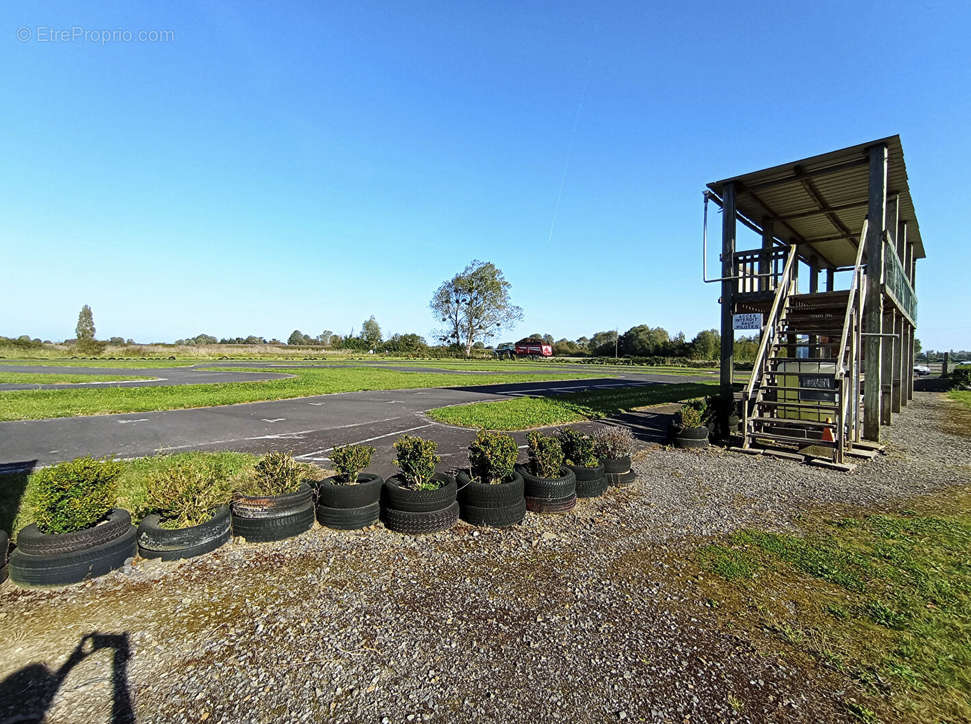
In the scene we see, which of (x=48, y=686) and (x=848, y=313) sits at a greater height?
(x=848, y=313)

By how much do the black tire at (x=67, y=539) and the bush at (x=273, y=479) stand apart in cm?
110

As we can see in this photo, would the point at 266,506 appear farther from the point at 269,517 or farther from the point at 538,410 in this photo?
the point at 538,410

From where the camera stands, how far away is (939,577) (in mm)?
3896

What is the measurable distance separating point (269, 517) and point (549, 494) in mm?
3172

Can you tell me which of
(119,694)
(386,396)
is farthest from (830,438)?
(386,396)

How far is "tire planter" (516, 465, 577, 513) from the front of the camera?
5.41m

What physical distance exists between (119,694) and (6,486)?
18.7ft

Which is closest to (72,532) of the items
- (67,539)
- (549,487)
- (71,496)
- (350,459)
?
(67,539)

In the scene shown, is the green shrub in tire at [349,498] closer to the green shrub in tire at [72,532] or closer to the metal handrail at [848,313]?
the green shrub in tire at [72,532]

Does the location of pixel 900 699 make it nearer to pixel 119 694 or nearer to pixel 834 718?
pixel 834 718

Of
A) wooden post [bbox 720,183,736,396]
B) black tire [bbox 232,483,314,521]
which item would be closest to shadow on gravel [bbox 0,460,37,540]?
black tire [bbox 232,483,314,521]

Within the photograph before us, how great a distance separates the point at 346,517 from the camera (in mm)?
4805

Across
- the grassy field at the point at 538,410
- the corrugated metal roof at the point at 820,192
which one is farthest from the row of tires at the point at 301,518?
the corrugated metal roof at the point at 820,192

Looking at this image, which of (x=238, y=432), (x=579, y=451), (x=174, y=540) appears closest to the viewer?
(x=174, y=540)
